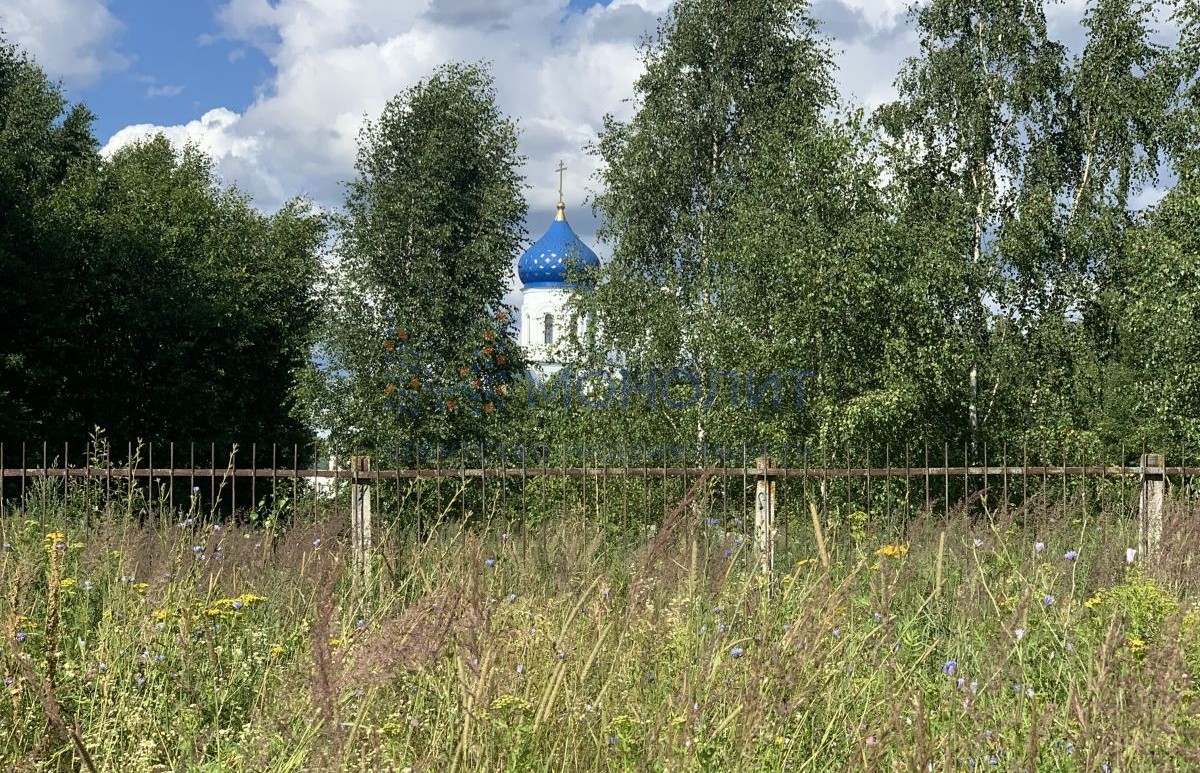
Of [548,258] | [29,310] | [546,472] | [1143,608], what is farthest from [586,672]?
[548,258]

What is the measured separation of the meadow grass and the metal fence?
766mm

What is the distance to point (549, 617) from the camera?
12.0ft

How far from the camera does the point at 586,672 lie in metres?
2.35

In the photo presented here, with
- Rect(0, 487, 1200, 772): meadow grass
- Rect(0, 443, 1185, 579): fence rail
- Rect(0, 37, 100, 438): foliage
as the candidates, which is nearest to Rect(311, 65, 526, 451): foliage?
Rect(0, 443, 1185, 579): fence rail

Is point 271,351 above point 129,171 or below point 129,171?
below

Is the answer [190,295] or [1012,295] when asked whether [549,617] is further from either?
[190,295]

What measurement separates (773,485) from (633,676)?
465 cm

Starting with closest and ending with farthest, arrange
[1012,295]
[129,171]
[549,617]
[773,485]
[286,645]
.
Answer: [549,617] → [286,645] → [773,485] → [1012,295] → [129,171]

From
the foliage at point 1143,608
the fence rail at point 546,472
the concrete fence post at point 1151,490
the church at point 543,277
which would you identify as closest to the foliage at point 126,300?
the church at point 543,277

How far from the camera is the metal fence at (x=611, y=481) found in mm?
7504

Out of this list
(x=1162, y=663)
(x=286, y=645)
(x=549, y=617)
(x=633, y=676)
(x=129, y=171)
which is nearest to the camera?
(x=1162, y=663)

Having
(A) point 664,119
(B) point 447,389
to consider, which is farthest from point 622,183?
(B) point 447,389

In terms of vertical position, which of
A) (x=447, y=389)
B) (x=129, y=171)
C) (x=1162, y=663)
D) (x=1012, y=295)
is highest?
(x=129, y=171)

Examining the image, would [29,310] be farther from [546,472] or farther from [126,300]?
[546,472]
